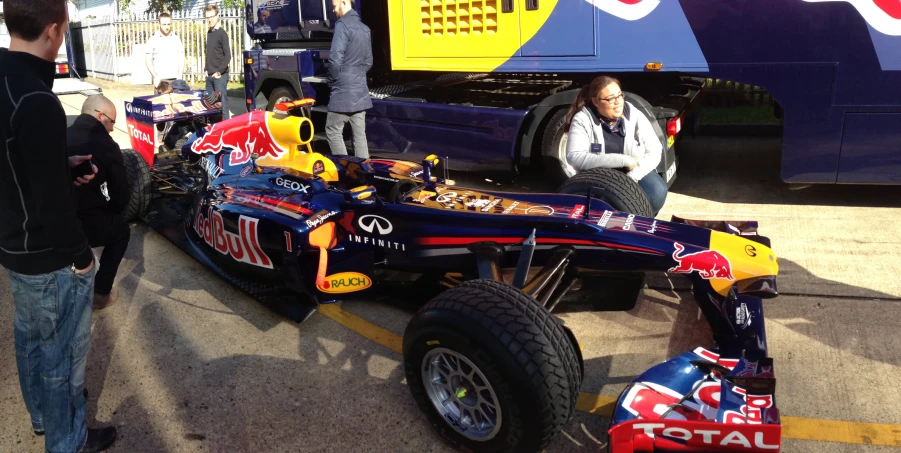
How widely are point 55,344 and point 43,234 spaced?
1.50ft

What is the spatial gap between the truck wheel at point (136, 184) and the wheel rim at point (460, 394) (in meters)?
3.85

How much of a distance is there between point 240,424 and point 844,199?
552cm

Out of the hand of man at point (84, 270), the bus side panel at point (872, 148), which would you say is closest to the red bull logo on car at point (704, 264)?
the hand of man at point (84, 270)

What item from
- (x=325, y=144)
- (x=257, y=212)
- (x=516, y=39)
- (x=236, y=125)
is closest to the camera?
(x=257, y=212)

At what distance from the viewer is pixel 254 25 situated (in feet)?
33.3

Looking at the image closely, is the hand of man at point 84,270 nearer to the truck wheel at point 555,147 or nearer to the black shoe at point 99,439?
the black shoe at point 99,439

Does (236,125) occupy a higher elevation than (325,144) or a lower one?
higher

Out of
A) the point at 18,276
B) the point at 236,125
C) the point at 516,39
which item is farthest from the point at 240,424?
the point at 516,39

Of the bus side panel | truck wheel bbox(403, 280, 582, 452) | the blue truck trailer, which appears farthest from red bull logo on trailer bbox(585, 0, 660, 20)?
truck wheel bbox(403, 280, 582, 452)

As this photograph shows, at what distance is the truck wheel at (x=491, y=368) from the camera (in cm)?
266

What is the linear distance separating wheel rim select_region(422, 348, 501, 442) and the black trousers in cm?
247

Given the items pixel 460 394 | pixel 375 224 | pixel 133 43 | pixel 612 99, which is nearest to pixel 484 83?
pixel 612 99

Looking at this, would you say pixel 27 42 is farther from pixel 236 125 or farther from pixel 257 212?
pixel 236 125

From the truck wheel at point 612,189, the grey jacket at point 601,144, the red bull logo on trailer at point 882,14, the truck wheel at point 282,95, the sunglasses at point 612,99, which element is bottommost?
the truck wheel at point 612,189
